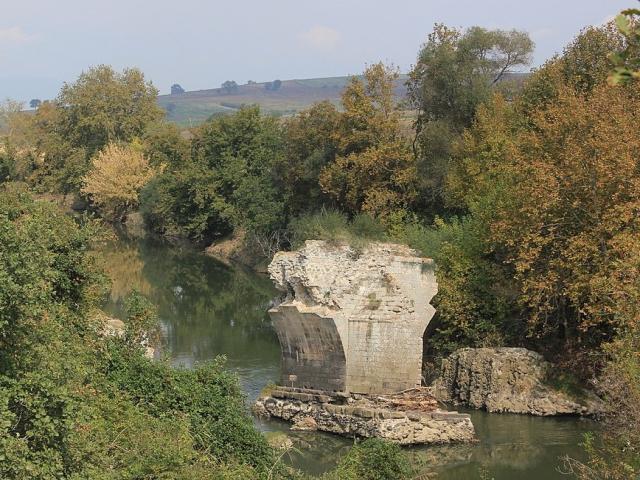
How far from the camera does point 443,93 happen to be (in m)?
35.9

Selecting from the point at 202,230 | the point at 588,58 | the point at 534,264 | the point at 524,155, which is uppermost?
the point at 588,58

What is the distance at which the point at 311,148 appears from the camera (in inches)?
1583

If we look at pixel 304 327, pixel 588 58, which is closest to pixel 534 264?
pixel 304 327

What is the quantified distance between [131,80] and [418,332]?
53.7m

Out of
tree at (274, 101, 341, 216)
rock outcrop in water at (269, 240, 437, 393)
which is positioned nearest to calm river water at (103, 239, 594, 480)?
rock outcrop in water at (269, 240, 437, 393)

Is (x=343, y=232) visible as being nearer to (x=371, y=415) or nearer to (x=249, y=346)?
(x=371, y=415)

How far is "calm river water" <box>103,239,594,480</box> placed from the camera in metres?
19.2

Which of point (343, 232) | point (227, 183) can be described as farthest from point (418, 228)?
point (227, 183)

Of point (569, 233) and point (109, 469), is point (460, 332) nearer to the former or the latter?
point (569, 233)

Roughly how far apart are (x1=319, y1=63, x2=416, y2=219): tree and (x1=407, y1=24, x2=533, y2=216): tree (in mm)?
804

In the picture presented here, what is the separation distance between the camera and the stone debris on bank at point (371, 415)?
20125 mm

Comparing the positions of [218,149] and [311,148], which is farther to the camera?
[218,149]

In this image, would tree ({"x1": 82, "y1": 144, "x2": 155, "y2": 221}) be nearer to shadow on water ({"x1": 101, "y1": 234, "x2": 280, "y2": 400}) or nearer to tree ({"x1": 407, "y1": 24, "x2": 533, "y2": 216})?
shadow on water ({"x1": 101, "y1": 234, "x2": 280, "y2": 400})

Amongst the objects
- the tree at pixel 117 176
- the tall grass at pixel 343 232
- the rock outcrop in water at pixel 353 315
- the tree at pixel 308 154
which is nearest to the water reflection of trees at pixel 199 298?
the tree at pixel 308 154
